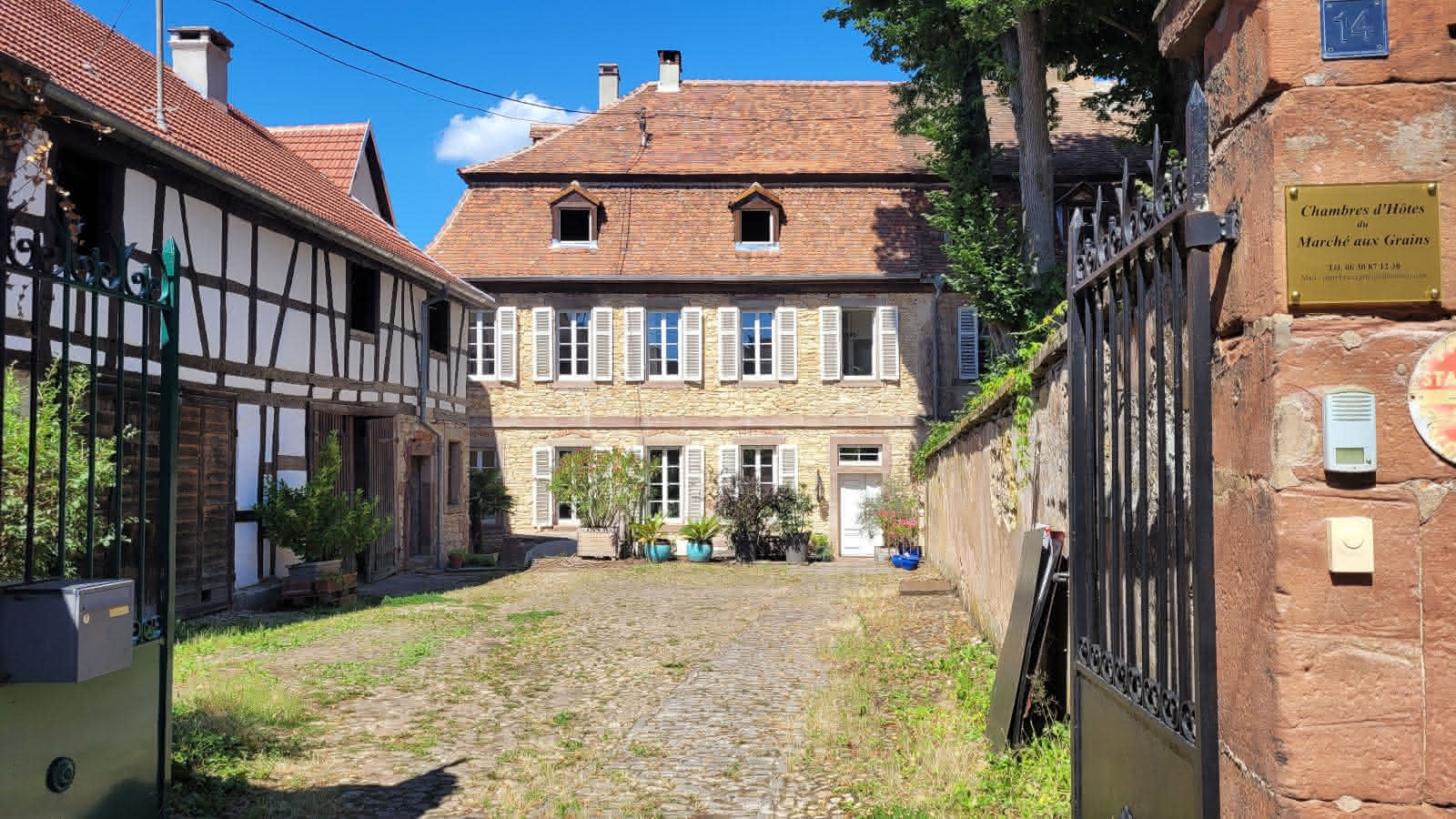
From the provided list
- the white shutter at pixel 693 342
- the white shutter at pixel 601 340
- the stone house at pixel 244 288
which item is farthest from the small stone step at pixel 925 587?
the white shutter at pixel 601 340

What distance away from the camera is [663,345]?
72.6 ft

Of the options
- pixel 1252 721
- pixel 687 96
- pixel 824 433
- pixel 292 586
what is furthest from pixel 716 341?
pixel 1252 721

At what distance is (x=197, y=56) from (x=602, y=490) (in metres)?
9.31

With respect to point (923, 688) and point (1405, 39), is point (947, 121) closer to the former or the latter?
point (923, 688)

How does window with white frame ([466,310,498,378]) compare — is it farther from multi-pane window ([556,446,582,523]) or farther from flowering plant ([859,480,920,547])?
flowering plant ([859,480,920,547])

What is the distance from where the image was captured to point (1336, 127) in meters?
2.53

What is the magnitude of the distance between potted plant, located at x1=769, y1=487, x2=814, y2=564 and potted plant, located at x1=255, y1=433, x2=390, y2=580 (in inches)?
354

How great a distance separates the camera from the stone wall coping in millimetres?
6250

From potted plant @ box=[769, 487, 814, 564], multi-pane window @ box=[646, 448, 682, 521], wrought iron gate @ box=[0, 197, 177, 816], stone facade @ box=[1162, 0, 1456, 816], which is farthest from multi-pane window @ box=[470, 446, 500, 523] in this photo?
stone facade @ box=[1162, 0, 1456, 816]

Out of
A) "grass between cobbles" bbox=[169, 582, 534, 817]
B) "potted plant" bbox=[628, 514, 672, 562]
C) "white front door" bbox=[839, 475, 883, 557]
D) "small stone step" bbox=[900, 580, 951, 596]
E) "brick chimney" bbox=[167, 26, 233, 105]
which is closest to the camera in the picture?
"grass between cobbles" bbox=[169, 582, 534, 817]

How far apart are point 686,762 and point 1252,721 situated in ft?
11.8

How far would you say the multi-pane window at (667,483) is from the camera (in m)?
22.0

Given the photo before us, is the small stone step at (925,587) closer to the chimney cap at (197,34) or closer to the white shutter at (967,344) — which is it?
the white shutter at (967,344)

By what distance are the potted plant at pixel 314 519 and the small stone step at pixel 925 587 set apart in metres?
6.24
